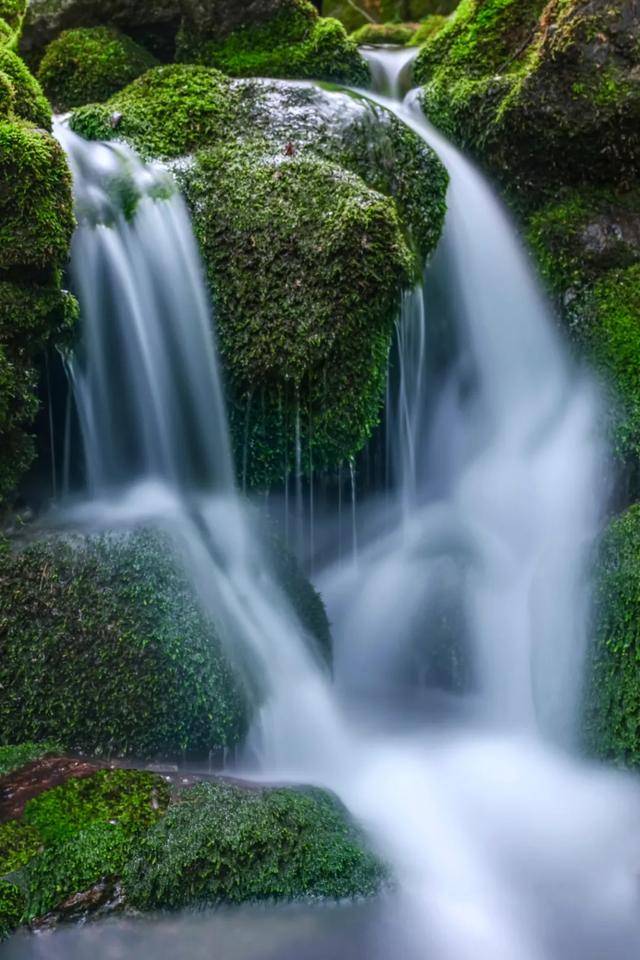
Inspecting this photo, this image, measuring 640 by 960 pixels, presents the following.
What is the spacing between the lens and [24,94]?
12.9ft

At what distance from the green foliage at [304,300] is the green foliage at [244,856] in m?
1.86

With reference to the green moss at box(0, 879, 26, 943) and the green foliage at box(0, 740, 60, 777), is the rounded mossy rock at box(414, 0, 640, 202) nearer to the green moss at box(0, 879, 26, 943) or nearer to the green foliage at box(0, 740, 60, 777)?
the green foliage at box(0, 740, 60, 777)

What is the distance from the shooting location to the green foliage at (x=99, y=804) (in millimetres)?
2578

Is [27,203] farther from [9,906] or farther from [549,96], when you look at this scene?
[549,96]

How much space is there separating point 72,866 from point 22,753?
2.09 ft

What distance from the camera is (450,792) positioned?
10.6ft

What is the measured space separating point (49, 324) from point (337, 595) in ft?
6.37

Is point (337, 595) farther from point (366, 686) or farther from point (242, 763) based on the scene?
point (242, 763)

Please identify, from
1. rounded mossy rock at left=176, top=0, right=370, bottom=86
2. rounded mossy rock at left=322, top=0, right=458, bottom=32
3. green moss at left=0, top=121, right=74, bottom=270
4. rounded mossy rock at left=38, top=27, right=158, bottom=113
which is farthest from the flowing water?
rounded mossy rock at left=322, top=0, right=458, bottom=32

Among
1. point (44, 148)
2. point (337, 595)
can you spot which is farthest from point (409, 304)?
point (44, 148)

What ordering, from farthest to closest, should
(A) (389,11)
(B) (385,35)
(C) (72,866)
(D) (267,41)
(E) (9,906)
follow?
(A) (389,11) → (B) (385,35) → (D) (267,41) → (C) (72,866) → (E) (9,906)

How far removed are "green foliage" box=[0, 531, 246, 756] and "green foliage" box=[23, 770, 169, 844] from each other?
0.32m

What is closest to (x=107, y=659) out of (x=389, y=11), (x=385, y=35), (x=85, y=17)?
(x=85, y=17)

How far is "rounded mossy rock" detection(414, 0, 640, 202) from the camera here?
471 cm
